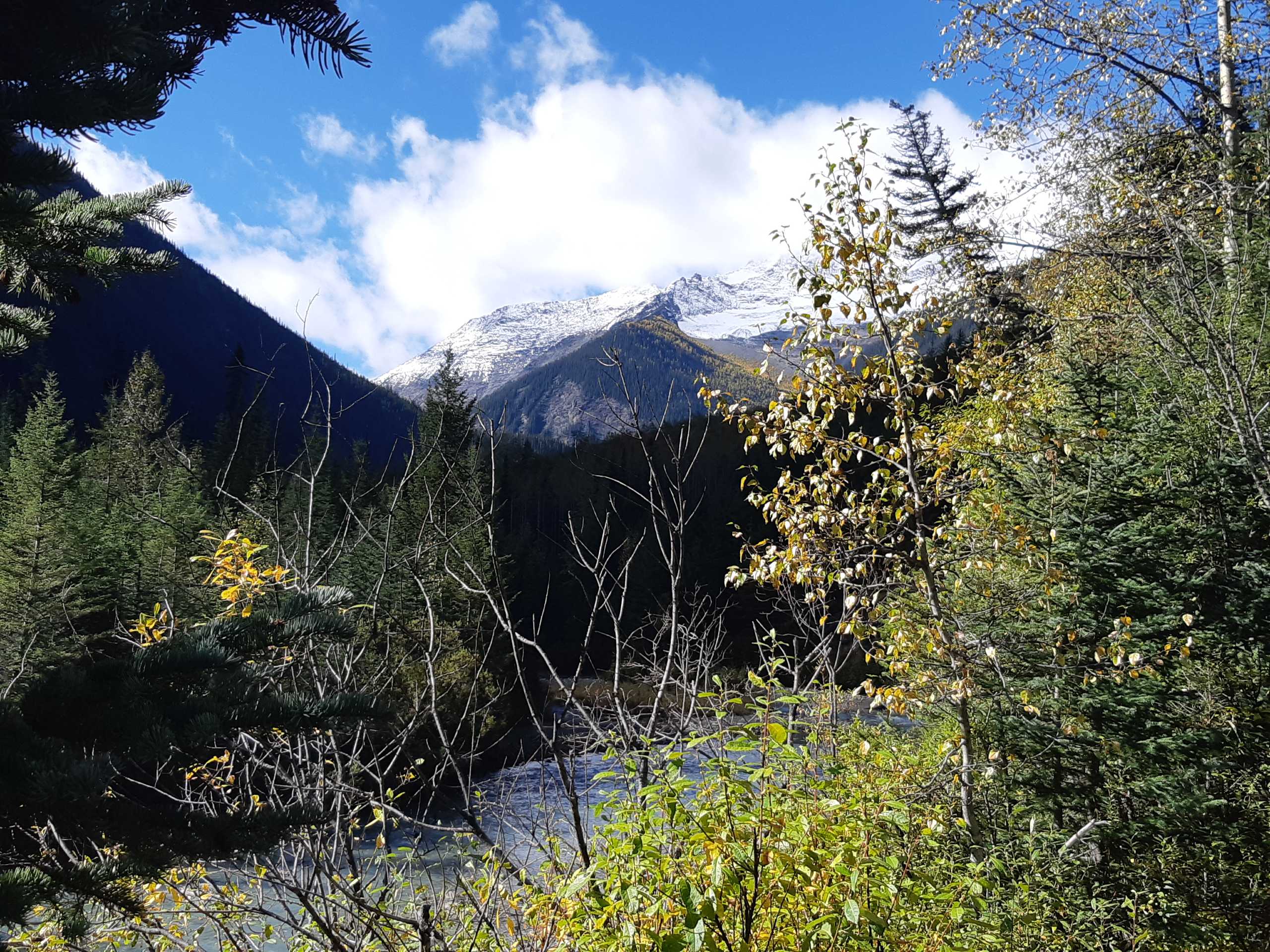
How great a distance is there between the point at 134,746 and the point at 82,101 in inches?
49.4

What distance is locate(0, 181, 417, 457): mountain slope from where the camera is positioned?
88.1m

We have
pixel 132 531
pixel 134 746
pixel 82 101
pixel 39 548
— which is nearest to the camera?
pixel 134 746

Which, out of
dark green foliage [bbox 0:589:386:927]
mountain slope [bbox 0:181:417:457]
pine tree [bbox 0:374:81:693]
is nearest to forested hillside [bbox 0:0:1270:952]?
dark green foliage [bbox 0:589:386:927]

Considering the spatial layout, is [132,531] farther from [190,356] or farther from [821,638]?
[190,356]

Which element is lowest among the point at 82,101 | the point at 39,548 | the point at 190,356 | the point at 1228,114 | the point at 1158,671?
the point at 39,548

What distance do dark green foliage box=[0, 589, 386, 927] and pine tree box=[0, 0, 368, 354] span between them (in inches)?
42.5

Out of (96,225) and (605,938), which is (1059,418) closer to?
(605,938)

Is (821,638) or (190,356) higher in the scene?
(190,356)

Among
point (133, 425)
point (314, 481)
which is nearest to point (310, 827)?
point (314, 481)

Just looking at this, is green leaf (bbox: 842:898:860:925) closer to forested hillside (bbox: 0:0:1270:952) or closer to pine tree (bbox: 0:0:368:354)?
forested hillside (bbox: 0:0:1270:952)

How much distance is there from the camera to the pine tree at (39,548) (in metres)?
17.9

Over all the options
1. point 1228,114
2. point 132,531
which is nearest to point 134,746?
point 1228,114

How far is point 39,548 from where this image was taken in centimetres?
2050

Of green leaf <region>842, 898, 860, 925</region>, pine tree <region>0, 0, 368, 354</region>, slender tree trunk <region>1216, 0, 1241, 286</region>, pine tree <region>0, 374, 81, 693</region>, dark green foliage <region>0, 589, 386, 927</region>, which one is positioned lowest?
pine tree <region>0, 374, 81, 693</region>
